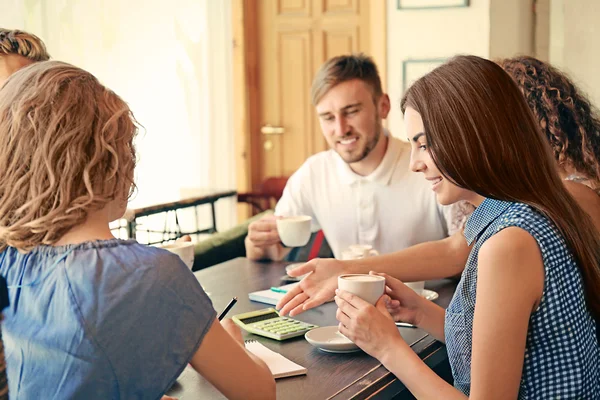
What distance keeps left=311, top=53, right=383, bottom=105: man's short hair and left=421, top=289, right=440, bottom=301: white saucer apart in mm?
1022

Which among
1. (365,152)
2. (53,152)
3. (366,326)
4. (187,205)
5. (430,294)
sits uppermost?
(53,152)

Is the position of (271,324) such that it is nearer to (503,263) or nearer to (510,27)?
(503,263)

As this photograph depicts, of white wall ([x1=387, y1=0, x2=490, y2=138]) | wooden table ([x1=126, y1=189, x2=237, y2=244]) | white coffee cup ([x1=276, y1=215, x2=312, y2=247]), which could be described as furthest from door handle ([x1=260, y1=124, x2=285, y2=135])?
white coffee cup ([x1=276, y1=215, x2=312, y2=247])

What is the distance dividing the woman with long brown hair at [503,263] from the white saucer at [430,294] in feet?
1.61

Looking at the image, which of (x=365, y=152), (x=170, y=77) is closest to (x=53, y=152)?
(x=365, y=152)

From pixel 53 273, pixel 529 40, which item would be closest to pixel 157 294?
pixel 53 273

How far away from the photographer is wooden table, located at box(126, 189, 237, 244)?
366 cm

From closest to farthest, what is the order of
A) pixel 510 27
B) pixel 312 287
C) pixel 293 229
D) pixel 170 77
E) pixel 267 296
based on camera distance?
1. pixel 312 287
2. pixel 267 296
3. pixel 293 229
4. pixel 510 27
5. pixel 170 77

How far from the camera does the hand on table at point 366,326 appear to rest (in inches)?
58.2

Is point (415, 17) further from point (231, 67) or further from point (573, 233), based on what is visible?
point (573, 233)

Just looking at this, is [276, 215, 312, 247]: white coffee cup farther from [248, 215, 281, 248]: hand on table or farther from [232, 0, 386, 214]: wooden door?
[232, 0, 386, 214]: wooden door

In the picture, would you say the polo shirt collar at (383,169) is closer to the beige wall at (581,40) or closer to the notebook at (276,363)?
the notebook at (276,363)

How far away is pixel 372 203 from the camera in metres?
2.80

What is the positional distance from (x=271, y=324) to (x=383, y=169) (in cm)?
121
